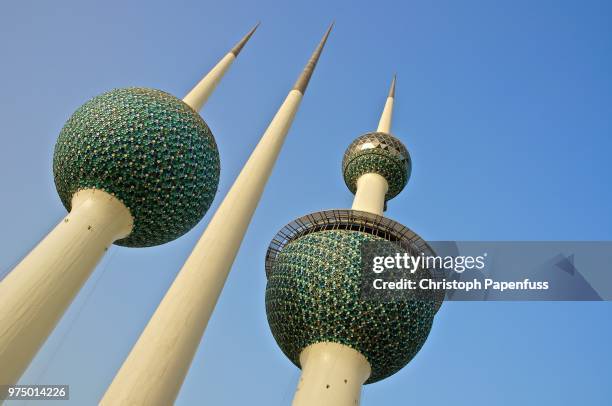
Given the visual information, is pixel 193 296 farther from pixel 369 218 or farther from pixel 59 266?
pixel 369 218

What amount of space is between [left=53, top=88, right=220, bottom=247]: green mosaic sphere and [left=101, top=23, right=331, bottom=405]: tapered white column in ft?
11.9

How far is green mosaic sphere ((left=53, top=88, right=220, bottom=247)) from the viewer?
59.1 feet

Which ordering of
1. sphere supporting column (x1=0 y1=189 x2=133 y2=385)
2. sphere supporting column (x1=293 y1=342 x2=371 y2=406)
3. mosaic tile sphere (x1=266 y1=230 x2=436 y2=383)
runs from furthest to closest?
mosaic tile sphere (x1=266 y1=230 x2=436 y2=383)
sphere supporting column (x1=293 y1=342 x2=371 y2=406)
sphere supporting column (x1=0 y1=189 x2=133 y2=385)

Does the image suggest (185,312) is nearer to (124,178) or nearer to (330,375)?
(330,375)

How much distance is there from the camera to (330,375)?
55.2 feet

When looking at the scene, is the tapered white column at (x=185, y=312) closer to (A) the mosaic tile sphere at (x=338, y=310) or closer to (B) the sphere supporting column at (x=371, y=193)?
(A) the mosaic tile sphere at (x=338, y=310)

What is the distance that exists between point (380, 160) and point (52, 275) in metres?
18.3

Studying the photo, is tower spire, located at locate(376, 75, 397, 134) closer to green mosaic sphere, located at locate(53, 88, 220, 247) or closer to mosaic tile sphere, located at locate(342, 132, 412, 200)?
mosaic tile sphere, located at locate(342, 132, 412, 200)

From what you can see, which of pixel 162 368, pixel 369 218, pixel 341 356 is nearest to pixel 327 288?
pixel 341 356

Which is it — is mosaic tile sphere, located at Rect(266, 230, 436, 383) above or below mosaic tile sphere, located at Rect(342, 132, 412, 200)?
below

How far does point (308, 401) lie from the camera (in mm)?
15766

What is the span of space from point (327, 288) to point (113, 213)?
24.4ft

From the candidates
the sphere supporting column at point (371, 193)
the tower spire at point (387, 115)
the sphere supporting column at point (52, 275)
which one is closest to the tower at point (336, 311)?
the sphere supporting column at point (371, 193)

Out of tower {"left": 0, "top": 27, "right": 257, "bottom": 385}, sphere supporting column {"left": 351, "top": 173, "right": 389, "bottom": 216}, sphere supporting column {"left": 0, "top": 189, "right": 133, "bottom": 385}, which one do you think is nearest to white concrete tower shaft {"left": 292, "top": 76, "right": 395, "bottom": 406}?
tower {"left": 0, "top": 27, "right": 257, "bottom": 385}
